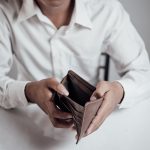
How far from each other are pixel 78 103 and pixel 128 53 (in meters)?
0.28

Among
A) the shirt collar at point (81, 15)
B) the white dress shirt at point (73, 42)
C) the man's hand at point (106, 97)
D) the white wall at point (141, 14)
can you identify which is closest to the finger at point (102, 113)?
the man's hand at point (106, 97)

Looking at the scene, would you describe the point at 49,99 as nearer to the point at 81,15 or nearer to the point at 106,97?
the point at 106,97

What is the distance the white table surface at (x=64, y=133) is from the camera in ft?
1.92

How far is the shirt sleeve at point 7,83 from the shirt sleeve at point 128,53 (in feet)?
0.81

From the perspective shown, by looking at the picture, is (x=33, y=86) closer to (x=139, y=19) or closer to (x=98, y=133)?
(x=98, y=133)

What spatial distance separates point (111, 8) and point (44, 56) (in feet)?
0.69

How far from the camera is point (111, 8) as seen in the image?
81 centimetres

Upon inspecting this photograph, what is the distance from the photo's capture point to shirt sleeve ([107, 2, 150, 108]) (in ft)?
2.48

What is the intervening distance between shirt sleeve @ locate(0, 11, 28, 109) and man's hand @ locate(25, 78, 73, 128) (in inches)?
1.8

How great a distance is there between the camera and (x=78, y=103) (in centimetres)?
57

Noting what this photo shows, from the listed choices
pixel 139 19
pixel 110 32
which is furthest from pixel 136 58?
pixel 139 19

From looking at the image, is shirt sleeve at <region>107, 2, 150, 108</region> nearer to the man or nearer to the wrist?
the man

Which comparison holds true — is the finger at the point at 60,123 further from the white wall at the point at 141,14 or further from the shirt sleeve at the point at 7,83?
the white wall at the point at 141,14

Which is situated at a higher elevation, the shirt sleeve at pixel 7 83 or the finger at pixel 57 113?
the finger at pixel 57 113
